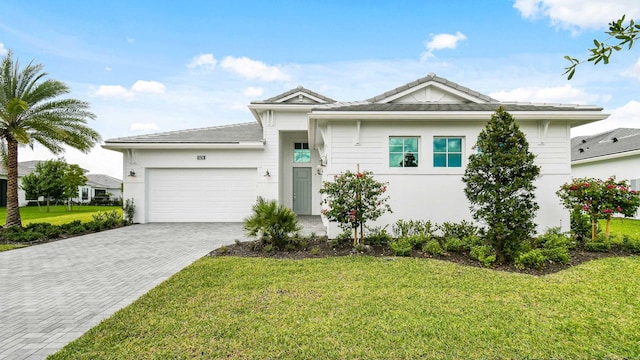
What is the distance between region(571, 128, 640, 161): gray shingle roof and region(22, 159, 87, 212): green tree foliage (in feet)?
113

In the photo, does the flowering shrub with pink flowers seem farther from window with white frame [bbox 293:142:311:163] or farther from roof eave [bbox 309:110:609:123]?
window with white frame [bbox 293:142:311:163]

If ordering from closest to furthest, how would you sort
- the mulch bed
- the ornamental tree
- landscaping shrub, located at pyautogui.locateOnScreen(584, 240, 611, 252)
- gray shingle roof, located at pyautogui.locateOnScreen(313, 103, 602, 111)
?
1. the mulch bed
2. landscaping shrub, located at pyautogui.locateOnScreen(584, 240, 611, 252)
3. the ornamental tree
4. gray shingle roof, located at pyautogui.locateOnScreen(313, 103, 602, 111)

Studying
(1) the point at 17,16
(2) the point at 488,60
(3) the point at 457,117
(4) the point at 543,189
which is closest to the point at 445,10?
(2) the point at 488,60

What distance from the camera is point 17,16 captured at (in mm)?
9703

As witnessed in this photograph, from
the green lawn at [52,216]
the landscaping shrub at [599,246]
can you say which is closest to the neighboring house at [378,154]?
the landscaping shrub at [599,246]

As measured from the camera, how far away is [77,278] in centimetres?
538

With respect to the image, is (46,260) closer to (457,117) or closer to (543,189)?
(457,117)

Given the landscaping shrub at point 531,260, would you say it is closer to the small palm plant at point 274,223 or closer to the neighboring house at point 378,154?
the neighboring house at point 378,154

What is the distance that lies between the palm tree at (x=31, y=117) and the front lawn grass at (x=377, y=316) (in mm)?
9432

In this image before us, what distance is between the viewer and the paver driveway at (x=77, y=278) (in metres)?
3.37

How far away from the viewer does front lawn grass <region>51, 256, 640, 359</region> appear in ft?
9.56

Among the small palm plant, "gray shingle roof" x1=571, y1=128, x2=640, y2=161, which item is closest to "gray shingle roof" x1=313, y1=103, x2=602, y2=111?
the small palm plant

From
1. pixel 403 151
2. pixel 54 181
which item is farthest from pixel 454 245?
pixel 54 181

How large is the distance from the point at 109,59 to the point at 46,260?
848 cm
